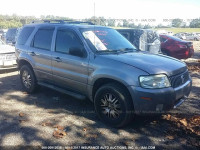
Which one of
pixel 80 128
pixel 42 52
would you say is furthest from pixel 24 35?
pixel 80 128

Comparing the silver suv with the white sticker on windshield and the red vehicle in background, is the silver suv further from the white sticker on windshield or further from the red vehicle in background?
the red vehicle in background

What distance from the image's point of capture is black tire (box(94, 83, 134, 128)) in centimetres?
352

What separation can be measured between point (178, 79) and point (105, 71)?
138cm

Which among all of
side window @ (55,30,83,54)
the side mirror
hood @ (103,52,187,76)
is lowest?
hood @ (103,52,187,76)

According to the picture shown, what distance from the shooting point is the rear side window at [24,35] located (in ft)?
18.8

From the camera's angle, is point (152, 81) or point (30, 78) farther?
point (30, 78)

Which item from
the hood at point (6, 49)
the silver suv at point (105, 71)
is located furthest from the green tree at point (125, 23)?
the silver suv at point (105, 71)

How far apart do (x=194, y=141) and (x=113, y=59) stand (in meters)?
2.00

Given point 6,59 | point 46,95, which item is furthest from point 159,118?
point 6,59

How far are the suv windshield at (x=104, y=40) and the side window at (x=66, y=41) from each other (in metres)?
0.22

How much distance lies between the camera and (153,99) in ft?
10.8

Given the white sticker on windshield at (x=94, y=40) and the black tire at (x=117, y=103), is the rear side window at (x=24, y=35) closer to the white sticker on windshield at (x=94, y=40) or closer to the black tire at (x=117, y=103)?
the white sticker on windshield at (x=94, y=40)

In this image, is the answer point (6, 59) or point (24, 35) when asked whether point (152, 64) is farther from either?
point (6, 59)

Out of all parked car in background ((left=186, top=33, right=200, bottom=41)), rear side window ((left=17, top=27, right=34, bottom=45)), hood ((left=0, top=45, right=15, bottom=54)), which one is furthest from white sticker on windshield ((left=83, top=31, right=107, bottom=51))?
parked car in background ((left=186, top=33, right=200, bottom=41))
